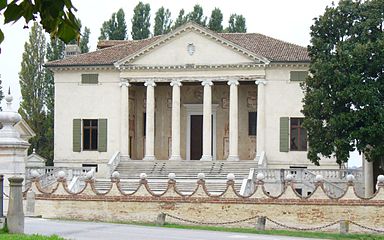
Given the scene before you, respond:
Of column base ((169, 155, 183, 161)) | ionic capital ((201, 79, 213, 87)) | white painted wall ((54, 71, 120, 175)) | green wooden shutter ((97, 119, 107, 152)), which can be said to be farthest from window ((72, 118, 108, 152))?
ionic capital ((201, 79, 213, 87))

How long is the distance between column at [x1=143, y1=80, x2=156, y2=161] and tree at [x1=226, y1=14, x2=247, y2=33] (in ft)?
Result: 66.5

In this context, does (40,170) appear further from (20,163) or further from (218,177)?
(20,163)

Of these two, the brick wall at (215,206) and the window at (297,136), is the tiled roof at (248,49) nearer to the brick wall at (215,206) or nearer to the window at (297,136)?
the window at (297,136)

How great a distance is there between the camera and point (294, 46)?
47.1 m

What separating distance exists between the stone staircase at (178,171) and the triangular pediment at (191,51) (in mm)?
5640

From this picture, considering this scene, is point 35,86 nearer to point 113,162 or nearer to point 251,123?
point 113,162

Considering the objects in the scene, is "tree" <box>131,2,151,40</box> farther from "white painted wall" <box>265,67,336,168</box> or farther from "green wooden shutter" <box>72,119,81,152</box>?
"white painted wall" <box>265,67,336,168</box>

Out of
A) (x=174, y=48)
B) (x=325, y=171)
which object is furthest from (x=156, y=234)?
(x=174, y=48)

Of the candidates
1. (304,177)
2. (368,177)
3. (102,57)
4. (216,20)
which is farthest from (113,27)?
(368,177)

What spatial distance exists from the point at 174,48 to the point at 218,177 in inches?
324

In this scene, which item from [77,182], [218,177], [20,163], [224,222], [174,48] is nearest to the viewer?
[20,163]

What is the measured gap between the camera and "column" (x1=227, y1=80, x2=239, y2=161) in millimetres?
44938

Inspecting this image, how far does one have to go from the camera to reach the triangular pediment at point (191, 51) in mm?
44469

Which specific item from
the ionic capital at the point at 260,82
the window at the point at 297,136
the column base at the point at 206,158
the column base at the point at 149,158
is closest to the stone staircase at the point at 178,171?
the column base at the point at 206,158
